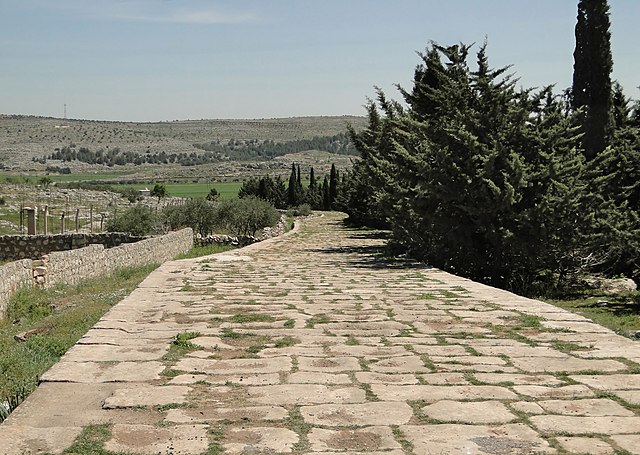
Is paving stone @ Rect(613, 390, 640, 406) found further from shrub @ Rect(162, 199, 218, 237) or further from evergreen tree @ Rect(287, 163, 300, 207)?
evergreen tree @ Rect(287, 163, 300, 207)

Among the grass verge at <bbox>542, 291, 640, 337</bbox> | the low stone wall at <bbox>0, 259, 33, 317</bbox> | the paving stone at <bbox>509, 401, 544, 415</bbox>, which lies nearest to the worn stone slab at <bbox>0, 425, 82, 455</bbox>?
the paving stone at <bbox>509, 401, 544, 415</bbox>

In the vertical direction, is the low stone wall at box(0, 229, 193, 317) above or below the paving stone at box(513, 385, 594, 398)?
below

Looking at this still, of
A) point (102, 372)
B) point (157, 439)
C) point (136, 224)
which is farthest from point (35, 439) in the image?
point (136, 224)

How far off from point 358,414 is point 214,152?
458ft

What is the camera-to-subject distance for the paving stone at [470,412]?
434 cm

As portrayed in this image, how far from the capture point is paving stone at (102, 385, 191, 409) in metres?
4.62

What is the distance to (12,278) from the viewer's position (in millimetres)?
12859

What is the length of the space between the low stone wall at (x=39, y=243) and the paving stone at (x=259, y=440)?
2120 centimetres

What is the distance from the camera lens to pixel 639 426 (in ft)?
13.8

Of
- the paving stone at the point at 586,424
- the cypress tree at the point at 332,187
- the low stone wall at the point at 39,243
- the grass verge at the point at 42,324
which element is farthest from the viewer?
the cypress tree at the point at 332,187

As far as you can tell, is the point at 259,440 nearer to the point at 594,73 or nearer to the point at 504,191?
the point at 504,191

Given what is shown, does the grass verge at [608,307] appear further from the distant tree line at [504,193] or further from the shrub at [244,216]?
the shrub at [244,216]

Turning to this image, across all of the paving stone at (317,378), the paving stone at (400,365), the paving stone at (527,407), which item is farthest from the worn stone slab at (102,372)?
the paving stone at (527,407)

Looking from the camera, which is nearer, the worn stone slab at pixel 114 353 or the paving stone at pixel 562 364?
the paving stone at pixel 562 364
